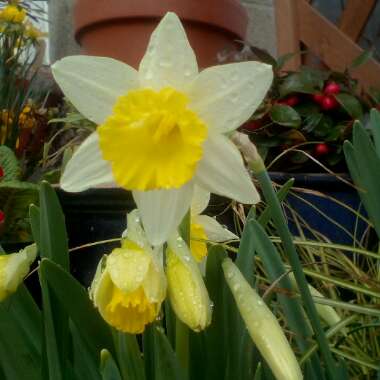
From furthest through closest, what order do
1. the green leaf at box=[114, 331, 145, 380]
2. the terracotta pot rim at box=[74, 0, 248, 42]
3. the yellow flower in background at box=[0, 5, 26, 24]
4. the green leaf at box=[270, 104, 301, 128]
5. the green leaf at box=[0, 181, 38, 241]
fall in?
the yellow flower in background at box=[0, 5, 26, 24] → the terracotta pot rim at box=[74, 0, 248, 42] → the green leaf at box=[270, 104, 301, 128] → the green leaf at box=[0, 181, 38, 241] → the green leaf at box=[114, 331, 145, 380]

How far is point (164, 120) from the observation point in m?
0.60

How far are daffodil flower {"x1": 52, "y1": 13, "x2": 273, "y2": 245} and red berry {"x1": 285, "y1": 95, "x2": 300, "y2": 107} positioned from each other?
3.87ft

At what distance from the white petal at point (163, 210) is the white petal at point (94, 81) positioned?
8 cm

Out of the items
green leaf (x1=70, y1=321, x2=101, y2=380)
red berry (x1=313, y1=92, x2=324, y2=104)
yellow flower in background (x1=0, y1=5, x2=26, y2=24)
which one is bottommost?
yellow flower in background (x1=0, y1=5, x2=26, y2=24)

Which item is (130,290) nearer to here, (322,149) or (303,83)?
(322,149)

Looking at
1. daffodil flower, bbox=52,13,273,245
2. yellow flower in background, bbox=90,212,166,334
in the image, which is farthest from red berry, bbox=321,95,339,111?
yellow flower in background, bbox=90,212,166,334

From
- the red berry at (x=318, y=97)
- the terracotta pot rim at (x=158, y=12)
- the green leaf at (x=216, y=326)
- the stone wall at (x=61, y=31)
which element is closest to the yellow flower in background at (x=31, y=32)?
the stone wall at (x=61, y=31)

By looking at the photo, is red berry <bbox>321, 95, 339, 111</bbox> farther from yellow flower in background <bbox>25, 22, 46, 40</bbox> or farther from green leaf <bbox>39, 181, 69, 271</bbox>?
green leaf <bbox>39, 181, 69, 271</bbox>

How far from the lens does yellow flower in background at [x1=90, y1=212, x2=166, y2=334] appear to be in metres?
0.52

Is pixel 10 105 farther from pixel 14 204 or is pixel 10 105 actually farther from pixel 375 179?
pixel 375 179

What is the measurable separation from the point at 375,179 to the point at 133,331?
12.9 inches

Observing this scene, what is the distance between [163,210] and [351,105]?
1227mm

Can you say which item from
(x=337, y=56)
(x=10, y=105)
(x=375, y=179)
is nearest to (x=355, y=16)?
(x=337, y=56)

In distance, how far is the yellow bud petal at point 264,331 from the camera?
488 mm
